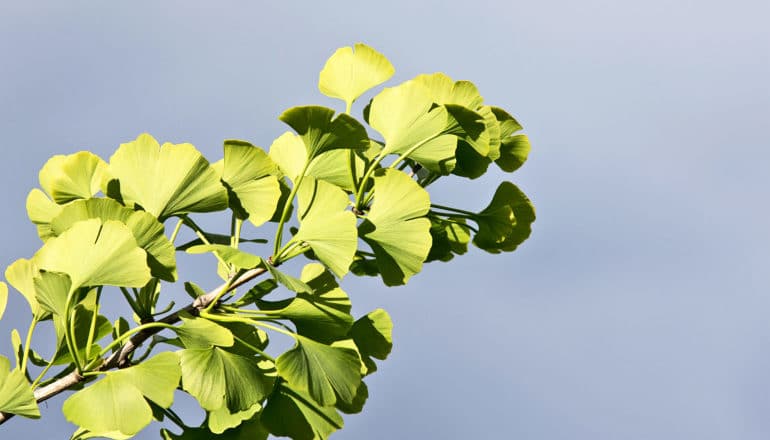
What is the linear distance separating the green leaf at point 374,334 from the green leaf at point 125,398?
0.55m

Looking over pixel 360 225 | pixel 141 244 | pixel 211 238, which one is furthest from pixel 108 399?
pixel 360 225

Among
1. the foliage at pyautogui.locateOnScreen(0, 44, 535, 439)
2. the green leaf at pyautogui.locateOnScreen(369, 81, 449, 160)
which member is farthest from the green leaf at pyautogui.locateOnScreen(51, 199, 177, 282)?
the green leaf at pyautogui.locateOnScreen(369, 81, 449, 160)

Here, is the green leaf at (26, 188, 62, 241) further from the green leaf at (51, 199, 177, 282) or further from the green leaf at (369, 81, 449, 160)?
the green leaf at (369, 81, 449, 160)

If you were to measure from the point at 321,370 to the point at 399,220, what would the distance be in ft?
1.46

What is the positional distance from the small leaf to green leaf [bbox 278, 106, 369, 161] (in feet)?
0.40

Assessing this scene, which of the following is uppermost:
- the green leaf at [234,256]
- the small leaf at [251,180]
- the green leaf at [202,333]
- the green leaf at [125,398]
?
the small leaf at [251,180]

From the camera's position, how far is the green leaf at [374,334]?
2682mm

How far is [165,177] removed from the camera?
2484mm

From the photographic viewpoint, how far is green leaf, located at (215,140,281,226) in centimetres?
253

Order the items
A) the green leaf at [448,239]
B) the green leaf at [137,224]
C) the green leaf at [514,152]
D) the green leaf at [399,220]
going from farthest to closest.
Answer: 1. the green leaf at [514,152]
2. the green leaf at [448,239]
3. the green leaf at [399,220]
4. the green leaf at [137,224]

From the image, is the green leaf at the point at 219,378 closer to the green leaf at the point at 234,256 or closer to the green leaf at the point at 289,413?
the green leaf at the point at 289,413

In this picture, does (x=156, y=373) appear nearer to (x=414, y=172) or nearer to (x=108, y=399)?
(x=108, y=399)

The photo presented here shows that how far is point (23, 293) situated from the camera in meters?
2.67

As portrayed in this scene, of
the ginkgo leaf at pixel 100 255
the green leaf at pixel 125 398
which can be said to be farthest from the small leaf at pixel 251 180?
the green leaf at pixel 125 398
